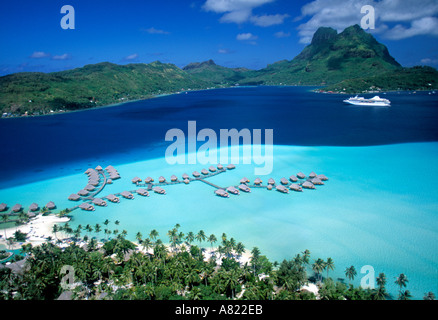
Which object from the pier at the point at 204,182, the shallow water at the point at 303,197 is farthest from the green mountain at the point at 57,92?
the pier at the point at 204,182

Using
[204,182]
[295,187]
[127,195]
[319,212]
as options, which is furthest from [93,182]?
[319,212]

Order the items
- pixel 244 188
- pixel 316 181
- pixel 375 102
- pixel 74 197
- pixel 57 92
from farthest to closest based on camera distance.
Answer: pixel 57 92 → pixel 375 102 → pixel 316 181 → pixel 244 188 → pixel 74 197

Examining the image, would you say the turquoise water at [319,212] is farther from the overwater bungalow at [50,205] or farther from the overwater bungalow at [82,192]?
the overwater bungalow at [82,192]

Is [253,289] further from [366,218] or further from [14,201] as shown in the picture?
[14,201]

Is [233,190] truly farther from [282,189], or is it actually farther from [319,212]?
[319,212]

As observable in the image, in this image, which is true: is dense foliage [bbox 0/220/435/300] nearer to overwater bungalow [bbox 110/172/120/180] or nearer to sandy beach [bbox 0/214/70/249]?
sandy beach [bbox 0/214/70/249]

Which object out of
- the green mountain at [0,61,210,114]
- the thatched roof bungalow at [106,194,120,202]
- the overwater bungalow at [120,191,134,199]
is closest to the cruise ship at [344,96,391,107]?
the overwater bungalow at [120,191,134,199]

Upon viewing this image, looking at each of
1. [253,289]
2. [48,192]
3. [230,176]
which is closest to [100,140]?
[48,192]
